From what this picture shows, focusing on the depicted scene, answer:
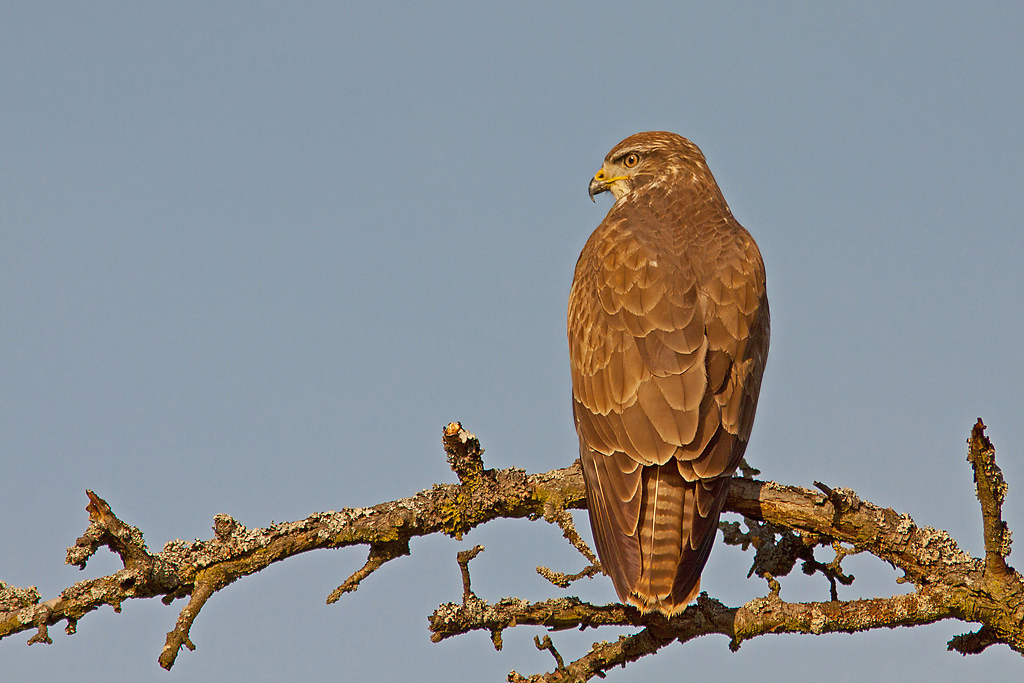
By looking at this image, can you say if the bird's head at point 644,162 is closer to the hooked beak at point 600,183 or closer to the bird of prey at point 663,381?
the hooked beak at point 600,183

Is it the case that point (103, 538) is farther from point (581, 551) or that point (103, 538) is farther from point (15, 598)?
point (581, 551)

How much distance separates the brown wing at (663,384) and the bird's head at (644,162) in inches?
54.2

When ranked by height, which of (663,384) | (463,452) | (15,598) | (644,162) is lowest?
(15,598)

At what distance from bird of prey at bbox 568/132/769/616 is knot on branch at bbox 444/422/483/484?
2.21 feet

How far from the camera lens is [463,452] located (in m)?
5.02

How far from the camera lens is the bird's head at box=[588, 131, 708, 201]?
27.4ft

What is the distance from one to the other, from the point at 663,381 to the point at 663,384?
0.02m

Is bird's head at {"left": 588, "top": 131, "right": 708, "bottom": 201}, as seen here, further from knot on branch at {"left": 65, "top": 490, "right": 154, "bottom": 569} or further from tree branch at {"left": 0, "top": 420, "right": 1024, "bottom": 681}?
knot on branch at {"left": 65, "top": 490, "right": 154, "bottom": 569}

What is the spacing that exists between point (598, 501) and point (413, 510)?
0.98 meters

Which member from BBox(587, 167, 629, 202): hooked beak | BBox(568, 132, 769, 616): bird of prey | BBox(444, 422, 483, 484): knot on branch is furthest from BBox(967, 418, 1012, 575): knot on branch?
BBox(587, 167, 629, 202): hooked beak

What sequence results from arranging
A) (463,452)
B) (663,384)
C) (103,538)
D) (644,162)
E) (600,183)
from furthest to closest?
(600,183) → (644,162) → (663,384) → (463,452) → (103,538)

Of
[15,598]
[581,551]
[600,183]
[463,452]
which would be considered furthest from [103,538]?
[600,183]

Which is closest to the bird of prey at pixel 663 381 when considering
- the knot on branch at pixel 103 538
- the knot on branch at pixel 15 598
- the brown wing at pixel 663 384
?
the brown wing at pixel 663 384

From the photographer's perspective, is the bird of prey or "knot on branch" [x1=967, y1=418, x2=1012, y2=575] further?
the bird of prey
